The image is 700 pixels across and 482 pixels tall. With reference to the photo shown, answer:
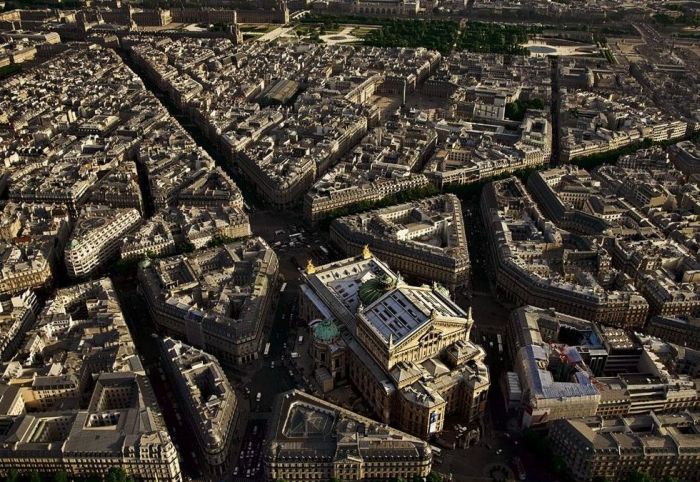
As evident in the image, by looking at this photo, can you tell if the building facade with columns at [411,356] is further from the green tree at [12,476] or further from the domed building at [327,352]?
the green tree at [12,476]

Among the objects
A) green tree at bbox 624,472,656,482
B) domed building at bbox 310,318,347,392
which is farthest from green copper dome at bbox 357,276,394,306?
green tree at bbox 624,472,656,482

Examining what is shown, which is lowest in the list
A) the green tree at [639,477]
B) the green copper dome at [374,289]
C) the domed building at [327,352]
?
the green tree at [639,477]

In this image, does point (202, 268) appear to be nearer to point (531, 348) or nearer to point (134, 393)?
point (134, 393)

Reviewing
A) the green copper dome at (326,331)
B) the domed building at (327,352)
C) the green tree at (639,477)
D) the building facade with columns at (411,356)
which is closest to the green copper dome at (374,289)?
the building facade with columns at (411,356)

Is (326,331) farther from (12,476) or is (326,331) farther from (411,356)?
(12,476)

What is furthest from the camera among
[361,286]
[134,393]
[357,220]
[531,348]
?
[357,220]

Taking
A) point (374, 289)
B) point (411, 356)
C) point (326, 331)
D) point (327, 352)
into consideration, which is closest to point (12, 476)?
point (327, 352)

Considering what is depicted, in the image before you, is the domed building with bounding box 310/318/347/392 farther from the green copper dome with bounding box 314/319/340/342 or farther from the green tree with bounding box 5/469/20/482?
the green tree with bounding box 5/469/20/482

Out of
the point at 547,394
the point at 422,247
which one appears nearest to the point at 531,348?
the point at 547,394
